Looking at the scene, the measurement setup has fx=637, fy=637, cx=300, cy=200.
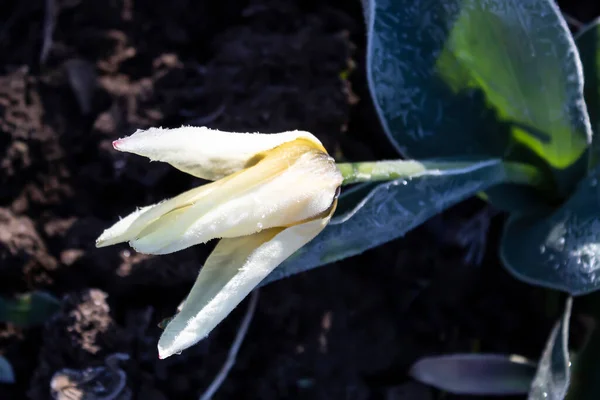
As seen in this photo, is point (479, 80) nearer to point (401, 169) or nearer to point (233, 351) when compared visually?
point (401, 169)

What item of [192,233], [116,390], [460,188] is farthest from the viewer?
[116,390]

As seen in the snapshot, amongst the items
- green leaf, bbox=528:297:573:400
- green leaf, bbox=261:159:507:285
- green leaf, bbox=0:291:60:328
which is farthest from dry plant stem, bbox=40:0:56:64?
green leaf, bbox=528:297:573:400

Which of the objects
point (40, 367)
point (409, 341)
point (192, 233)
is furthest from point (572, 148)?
point (40, 367)

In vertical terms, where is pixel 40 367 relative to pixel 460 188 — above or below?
below

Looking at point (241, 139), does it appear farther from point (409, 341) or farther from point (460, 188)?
point (409, 341)

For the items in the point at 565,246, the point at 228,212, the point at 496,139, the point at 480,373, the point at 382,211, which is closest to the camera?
the point at 228,212

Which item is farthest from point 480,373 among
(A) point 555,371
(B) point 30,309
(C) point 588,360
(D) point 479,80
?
(B) point 30,309

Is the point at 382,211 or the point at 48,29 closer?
the point at 382,211
